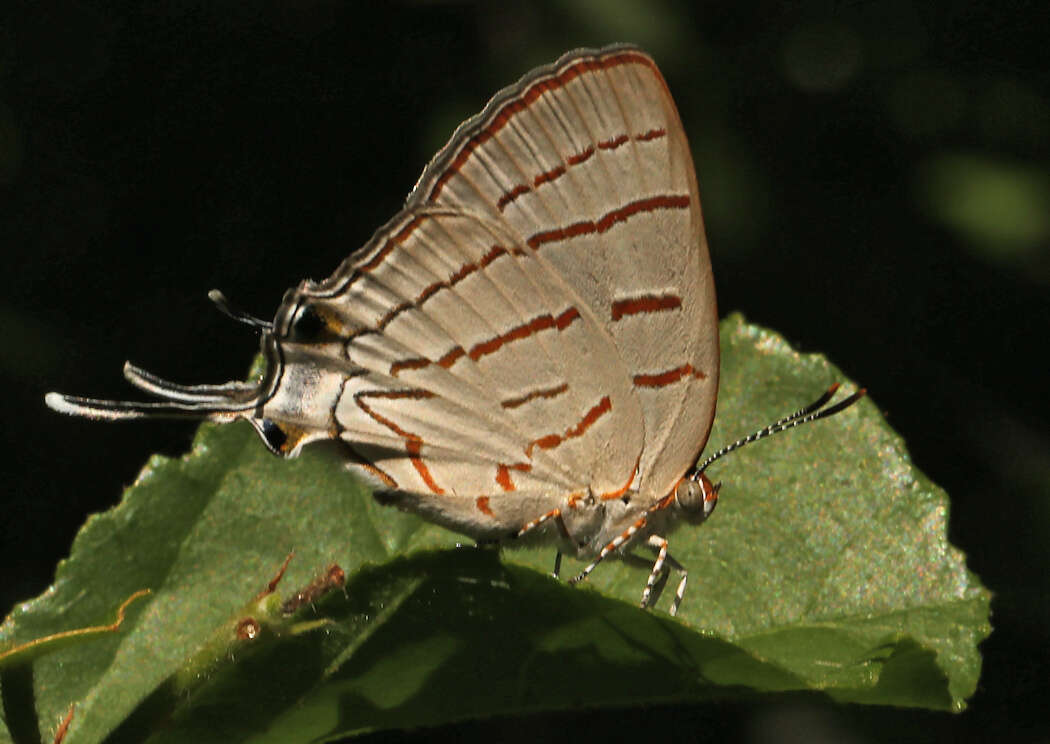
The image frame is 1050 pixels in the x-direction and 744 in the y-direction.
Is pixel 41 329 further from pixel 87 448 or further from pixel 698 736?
pixel 698 736

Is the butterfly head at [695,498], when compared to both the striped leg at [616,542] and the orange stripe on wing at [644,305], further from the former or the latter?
the orange stripe on wing at [644,305]

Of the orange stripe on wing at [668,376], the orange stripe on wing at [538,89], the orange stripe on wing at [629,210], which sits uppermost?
the orange stripe on wing at [538,89]

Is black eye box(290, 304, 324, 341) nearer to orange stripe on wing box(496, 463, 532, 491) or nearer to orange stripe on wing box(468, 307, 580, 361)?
orange stripe on wing box(468, 307, 580, 361)

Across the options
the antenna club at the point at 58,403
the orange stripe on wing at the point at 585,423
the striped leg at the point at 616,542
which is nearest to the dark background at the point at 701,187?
the striped leg at the point at 616,542

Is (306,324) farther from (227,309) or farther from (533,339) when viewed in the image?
(533,339)

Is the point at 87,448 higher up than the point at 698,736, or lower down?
higher up

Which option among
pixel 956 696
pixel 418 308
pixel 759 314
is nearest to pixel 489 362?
pixel 418 308

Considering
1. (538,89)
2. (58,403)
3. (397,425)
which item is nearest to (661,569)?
(397,425)
